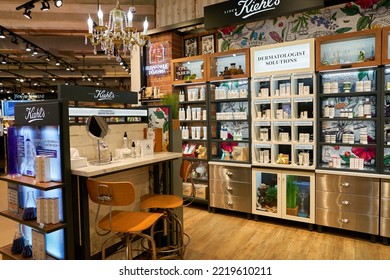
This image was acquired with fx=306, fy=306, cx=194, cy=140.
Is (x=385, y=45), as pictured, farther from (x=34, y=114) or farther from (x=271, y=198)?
(x=34, y=114)

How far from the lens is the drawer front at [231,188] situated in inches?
175

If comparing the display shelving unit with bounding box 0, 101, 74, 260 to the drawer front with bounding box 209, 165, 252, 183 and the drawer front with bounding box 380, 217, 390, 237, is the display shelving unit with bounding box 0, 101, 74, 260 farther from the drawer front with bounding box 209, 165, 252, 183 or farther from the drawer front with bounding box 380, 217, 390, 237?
the drawer front with bounding box 380, 217, 390, 237

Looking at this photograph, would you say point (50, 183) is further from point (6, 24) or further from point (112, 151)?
point (6, 24)

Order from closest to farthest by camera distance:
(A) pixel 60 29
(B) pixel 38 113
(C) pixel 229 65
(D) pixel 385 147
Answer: (B) pixel 38 113
(D) pixel 385 147
(C) pixel 229 65
(A) pixel 60 29

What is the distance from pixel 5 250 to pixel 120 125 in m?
1.54

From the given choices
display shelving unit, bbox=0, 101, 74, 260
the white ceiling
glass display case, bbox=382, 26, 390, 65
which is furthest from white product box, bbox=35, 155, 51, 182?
the white ceiling

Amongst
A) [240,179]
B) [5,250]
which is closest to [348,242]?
[240,179]

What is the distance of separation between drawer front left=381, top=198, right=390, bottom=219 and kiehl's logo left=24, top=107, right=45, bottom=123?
12.0ft

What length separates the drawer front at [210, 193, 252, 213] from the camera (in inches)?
175

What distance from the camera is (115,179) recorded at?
9.90 feet

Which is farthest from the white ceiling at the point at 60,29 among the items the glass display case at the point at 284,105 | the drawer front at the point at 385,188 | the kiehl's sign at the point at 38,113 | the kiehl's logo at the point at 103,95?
the drawer front at the point at 385,188

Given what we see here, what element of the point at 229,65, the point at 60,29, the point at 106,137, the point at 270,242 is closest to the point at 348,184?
the point at 270,242

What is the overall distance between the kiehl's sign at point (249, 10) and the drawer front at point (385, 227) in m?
2.67

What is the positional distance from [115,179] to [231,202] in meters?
2.13
